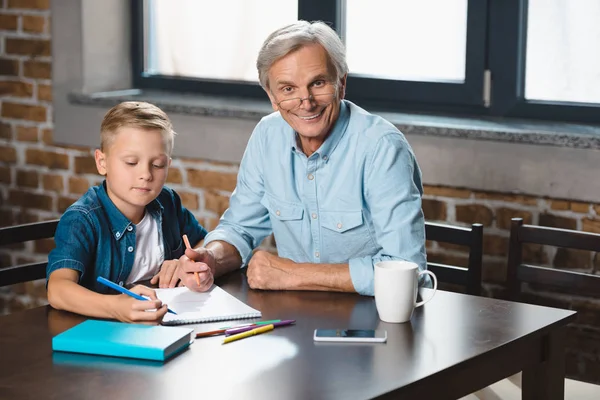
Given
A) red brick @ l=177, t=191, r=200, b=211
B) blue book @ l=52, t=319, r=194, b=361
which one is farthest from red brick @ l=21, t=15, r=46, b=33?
blue book @ l=52, t=319, r=194, b=361

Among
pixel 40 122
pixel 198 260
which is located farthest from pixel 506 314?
pixel 40 122

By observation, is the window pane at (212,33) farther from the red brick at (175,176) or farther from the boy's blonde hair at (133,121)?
the boy's blonde hair at (133,121)

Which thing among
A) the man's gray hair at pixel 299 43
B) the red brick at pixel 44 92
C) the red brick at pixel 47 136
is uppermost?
the man's gray hair at pixel 299 43

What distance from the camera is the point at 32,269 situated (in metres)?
2.52

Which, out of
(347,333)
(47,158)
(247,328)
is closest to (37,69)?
(47,158)

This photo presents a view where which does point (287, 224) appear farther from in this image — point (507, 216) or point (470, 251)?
point (507, 216)

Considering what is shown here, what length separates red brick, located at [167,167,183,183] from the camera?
375 centimetres

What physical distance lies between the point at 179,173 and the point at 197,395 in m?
2.27

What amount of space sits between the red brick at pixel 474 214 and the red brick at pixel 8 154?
1973mm

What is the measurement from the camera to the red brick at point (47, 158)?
4016 mm

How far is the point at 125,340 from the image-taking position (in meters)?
1.73

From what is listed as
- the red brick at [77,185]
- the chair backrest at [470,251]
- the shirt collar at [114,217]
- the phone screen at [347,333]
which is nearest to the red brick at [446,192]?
the chair backrest at [470,251]

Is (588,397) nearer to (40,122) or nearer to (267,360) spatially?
(267,360)

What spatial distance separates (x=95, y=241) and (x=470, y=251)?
97cm
